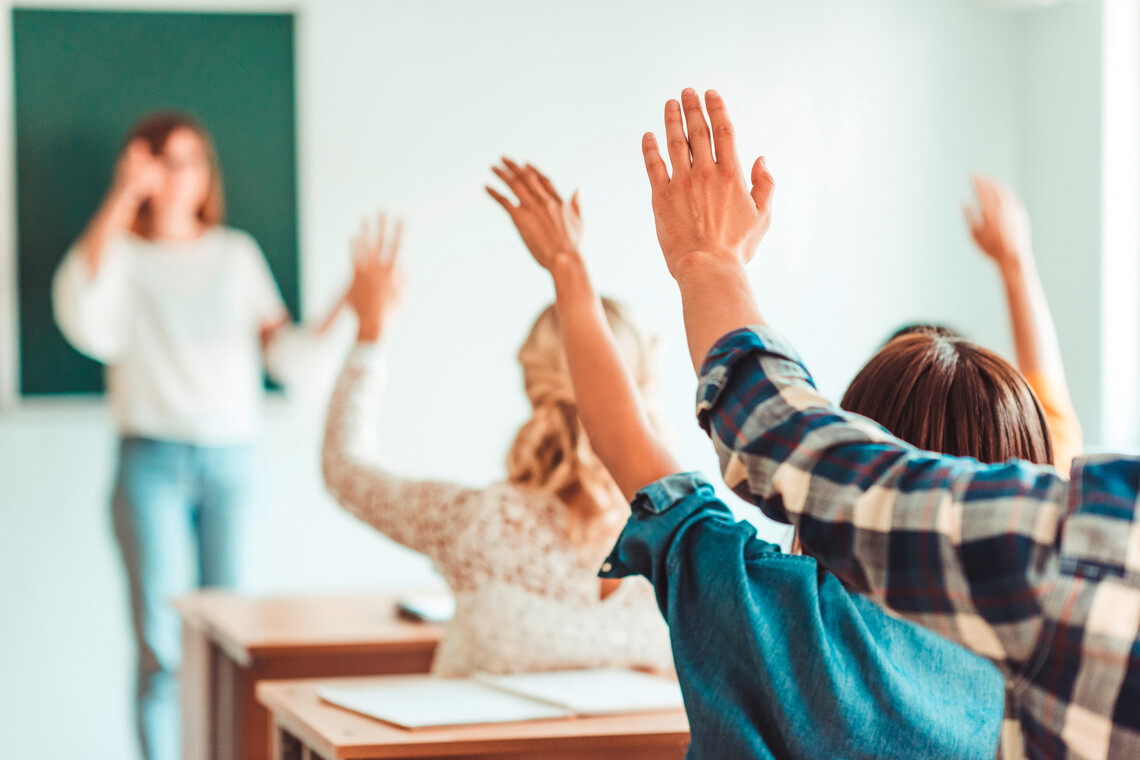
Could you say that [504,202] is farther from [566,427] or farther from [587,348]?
[566,427]

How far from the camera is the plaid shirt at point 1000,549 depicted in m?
0.47

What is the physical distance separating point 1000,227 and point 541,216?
3.33 feet

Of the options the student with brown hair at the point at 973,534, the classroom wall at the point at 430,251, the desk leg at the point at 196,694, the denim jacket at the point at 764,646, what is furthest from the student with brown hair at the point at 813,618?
the classroom wall at the point at 430,251

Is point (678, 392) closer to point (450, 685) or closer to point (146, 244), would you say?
point (450, 685)

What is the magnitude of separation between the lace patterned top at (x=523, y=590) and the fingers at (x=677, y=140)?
0.86m

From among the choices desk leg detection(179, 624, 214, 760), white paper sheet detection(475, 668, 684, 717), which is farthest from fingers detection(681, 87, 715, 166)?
desk leg detection(179, 624, 214, 760)

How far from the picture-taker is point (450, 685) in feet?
4.96

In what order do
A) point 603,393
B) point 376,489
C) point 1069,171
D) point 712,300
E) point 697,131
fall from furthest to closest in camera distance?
point 1069,171 < point 376,489 < point 603,393 < point 697,131 < point 712,300

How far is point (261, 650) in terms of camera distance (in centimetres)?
193

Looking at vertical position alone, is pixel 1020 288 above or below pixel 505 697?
above

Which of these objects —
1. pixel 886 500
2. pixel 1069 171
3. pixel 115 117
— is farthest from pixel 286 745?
pixel 1069 171

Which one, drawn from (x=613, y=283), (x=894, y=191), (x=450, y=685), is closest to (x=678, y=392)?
(x=613, y=283)

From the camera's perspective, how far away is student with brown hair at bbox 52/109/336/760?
10.5ft

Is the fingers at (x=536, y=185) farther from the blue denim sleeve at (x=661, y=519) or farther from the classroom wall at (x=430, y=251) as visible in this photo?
the classroom wall at (x=430, y=251)
